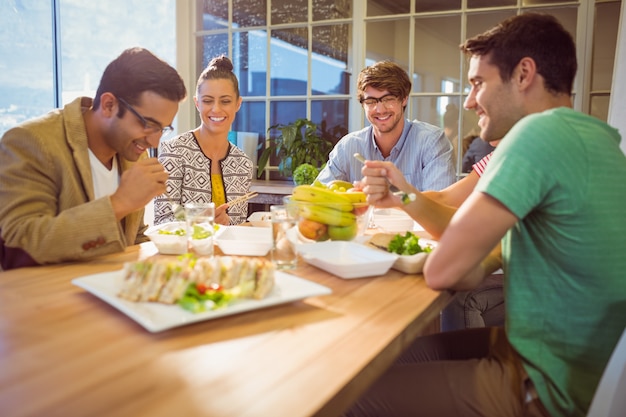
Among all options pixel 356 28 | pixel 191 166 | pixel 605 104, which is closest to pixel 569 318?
pixel 191 166

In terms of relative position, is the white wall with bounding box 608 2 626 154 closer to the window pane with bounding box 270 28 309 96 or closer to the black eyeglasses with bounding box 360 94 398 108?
the black eyeglasses with bounding box 360 94 398 108

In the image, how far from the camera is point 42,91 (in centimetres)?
435

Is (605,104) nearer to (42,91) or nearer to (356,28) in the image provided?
(356,28)

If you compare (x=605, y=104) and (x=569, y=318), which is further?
(x=605, y=104)

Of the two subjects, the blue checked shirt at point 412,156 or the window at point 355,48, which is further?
the window at point 355,48

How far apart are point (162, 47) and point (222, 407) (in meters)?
4.87

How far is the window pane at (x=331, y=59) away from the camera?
4340 mm

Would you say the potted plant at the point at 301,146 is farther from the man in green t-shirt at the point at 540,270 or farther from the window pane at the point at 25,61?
the man in green t-shirt at the point at 540,270

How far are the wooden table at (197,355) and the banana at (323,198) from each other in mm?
379

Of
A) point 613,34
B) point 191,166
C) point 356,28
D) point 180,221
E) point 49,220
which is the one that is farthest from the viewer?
point 356,28

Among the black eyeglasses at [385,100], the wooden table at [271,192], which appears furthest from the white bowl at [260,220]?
the wooden table at [271,192]

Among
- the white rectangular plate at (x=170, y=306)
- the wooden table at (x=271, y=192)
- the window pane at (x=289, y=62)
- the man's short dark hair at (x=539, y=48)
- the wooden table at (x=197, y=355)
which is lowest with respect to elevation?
the wooden table at (x=271, y=192)

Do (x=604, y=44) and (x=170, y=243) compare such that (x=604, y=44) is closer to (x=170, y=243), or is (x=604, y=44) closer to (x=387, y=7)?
(x=387, y=7)

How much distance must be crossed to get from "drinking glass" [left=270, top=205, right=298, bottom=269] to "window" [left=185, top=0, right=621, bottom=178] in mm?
2840
